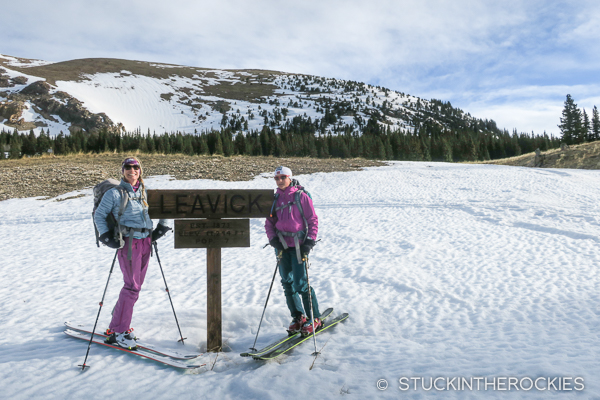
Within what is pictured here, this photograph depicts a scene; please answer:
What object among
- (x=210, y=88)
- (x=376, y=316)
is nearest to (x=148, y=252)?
(x=376, y=316)

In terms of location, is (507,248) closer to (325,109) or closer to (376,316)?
(376,316)

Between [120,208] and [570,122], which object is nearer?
[120,208]

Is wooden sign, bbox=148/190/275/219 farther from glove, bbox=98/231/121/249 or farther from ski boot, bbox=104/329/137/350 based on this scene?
ski boot, bbox=104/329/137/350

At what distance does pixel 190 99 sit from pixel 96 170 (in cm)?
12575

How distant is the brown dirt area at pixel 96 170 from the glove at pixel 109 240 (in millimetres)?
16005

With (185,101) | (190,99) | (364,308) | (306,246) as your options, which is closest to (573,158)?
(364,308)

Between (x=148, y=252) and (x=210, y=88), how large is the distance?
162 m

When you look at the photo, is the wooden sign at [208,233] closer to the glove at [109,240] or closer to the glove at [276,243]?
the glove at [276,243]

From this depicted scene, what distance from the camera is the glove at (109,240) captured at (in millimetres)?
3427

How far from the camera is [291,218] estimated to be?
398cm

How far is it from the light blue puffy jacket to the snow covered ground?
1460 mm

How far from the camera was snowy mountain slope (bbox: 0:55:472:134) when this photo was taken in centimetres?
9844

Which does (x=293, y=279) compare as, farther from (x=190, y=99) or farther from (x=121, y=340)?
(x=190, y=99)

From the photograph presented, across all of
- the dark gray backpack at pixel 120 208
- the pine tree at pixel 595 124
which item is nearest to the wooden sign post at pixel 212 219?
the dark gray backpack at pixel 120 208
